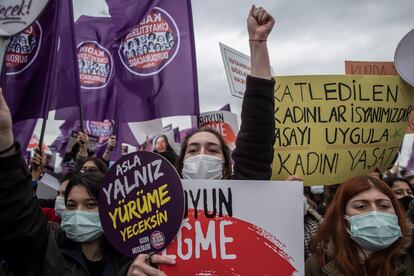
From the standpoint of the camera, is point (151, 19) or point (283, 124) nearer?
point (283, 124)

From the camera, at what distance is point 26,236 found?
5.96 feet

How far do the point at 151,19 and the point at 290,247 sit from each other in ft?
12.3

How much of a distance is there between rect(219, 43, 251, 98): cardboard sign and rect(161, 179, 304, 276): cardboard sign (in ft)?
7.28

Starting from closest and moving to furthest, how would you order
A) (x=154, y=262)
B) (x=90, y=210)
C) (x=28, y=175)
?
(x=28, y=175) → (x=154, y=262) → (x=90, y=210)

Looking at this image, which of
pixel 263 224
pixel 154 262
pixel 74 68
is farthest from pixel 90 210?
pixel 74 68

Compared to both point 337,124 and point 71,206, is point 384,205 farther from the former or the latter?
point 71,206

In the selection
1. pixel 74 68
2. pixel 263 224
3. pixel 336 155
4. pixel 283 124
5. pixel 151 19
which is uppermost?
pixel 151 19

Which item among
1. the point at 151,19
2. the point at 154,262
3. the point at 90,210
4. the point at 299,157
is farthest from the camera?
the point at 151,19

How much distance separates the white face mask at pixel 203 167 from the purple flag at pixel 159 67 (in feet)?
6.40

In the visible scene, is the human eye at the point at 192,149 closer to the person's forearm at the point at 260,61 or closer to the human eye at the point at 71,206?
the person's forearm at the point at 260,61

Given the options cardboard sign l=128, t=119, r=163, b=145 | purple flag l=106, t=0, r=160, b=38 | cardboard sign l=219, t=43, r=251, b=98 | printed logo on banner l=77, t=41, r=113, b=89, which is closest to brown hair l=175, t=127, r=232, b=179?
cardboard sign l=219, t=43, r=251, b=98

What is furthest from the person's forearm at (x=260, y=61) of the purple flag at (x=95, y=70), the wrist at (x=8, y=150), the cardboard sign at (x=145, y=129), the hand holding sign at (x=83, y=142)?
the purple flag at (x=95, y=70)

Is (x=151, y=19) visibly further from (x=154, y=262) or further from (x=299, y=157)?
(x=154, y=262)

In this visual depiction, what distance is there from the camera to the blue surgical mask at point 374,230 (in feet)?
7.76
